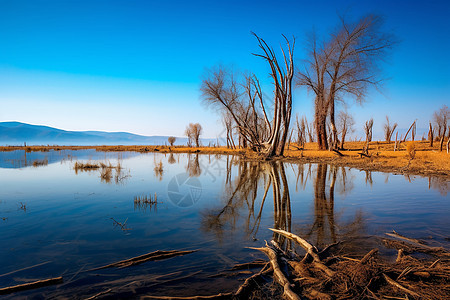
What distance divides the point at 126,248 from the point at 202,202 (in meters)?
3.57

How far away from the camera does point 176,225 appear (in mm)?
5508

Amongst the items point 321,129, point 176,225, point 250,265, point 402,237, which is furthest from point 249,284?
point 321,129

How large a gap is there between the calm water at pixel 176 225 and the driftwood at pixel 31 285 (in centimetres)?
9

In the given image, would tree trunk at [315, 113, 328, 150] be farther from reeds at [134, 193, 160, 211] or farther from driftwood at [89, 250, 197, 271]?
driftwood at [89, 250, 197, 271]

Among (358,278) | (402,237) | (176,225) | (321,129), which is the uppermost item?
(321,129)

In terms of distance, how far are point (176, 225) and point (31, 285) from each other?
109 inches

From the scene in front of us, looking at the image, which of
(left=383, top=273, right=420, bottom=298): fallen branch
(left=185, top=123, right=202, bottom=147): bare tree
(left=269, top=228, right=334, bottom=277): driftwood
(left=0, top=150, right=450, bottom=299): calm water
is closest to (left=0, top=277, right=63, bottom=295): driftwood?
(left=0, top=150, right=450, bottom=299): calm water

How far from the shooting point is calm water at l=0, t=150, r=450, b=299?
10.9 feet

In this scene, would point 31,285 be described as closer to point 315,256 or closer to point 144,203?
point 315,256

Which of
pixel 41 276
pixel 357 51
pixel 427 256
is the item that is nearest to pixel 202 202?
pixel 41 276

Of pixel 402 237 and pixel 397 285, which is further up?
pixel 397 285

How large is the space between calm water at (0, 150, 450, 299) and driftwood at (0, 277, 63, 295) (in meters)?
0.09

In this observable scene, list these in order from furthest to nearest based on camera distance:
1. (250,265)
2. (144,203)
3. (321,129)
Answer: (321,129) < (144,203) < (250,265)

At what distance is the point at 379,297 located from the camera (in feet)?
8.64
